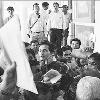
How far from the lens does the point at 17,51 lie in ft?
4.85

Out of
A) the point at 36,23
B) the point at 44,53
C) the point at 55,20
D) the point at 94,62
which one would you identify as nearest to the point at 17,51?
the point at 94,62

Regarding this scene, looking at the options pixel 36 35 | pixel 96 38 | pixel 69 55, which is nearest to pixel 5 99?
pixel 69 55

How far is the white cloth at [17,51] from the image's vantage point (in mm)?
1451

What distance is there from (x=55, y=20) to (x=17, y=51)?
6309 millimetres

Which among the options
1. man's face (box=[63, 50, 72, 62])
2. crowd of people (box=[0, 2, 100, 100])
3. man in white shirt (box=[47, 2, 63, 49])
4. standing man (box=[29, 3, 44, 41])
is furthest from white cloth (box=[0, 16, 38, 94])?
man in white shirt (box=[47, 2, 63, 49])

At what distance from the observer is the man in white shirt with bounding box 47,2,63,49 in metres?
7.72

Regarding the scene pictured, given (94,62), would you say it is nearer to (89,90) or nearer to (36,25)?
(89,90)

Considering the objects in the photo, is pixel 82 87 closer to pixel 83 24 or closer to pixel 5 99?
pixel 5 99

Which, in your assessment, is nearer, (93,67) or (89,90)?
(89,90)

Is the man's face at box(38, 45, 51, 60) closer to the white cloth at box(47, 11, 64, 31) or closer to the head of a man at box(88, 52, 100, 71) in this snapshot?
the head of a man at box(88, 52, 100, 71)

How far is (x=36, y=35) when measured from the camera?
7.52 m

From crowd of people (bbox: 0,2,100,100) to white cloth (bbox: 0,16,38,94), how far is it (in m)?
0.06

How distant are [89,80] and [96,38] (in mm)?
6936

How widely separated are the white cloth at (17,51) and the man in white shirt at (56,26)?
6106mm
